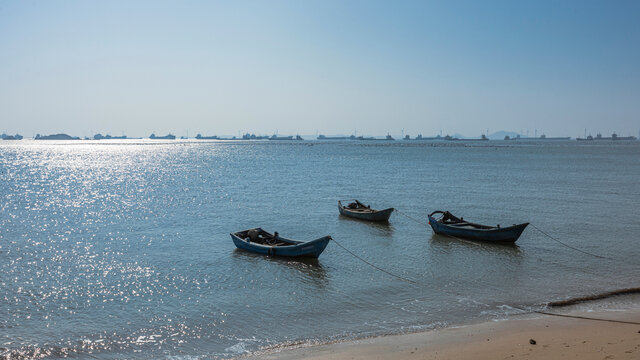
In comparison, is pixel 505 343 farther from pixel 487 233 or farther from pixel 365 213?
pixel 365 213

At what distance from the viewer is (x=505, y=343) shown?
452 inches

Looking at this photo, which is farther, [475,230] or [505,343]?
[475,230]

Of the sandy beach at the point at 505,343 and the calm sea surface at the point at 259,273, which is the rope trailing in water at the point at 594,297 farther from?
the sandy beach at the point at 505,343

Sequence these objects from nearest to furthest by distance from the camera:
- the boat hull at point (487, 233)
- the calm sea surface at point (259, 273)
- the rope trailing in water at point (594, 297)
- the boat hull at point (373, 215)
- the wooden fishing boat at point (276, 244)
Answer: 1. the calm sea surface at point (259, 273)
2. the rope trailing in water at point (594, 297)
3. the wooden fishing boat at point (276, 244)
4. the boat hull at point (487, 233)
5. the boat hull at point (373, 215)

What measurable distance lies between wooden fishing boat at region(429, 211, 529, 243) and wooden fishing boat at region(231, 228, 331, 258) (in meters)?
8.58

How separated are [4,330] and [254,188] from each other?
120ft

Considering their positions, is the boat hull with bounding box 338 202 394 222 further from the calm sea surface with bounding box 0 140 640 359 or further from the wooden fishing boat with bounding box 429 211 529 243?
the wooden fishing boat with bounding box 429 211 529 243

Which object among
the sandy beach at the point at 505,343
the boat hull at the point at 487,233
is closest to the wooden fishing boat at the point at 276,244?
the sandy beach at the point at 505,343

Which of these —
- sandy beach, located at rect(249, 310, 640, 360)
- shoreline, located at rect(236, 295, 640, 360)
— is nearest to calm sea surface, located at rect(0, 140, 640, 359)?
shoreline, located at rect(236, 295, 640, 360)

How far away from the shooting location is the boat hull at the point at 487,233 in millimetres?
23172

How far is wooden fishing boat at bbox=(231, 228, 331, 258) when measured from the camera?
2038 centimetres

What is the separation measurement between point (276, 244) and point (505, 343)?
1254 centimetres

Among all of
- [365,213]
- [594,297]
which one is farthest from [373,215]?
[594,297]

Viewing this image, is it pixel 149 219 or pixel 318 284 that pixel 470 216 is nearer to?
pixel 318 284
